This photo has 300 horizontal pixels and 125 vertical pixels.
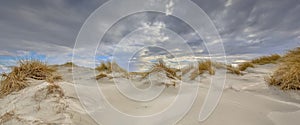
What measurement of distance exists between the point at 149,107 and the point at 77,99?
1051 mm

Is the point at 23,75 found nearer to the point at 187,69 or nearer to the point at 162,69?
the point at 162,69

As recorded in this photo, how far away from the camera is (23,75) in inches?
112

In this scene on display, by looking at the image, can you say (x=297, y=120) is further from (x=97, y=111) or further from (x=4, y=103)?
(x=4, y=103)

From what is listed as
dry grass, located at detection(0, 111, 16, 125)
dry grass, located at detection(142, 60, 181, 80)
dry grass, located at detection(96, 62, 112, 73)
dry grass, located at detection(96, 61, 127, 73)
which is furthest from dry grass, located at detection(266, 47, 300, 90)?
dry grass, located at detection(96, 62, 112, 73)

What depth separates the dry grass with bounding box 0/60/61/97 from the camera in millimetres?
2576

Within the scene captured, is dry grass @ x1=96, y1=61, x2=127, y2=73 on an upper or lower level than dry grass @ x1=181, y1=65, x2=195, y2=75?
upper

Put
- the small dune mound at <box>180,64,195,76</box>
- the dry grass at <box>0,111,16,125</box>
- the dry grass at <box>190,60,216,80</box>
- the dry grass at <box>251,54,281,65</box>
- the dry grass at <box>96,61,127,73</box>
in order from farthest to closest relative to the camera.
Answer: the dry grass at <box>251,54,281,65</box>
the dry grass at <box>96,61,127,73</box>
the small dune mound at <box>180,64,195,76</box>
the dry grass at <box>190,60,216,80</box>
the dry grass at <box>0,111,16,125</box>

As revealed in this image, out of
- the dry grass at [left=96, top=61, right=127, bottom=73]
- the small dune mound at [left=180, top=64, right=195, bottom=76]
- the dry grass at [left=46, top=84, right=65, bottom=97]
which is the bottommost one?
the dry grass at [left=46, top=84, right=65, bottom=97]

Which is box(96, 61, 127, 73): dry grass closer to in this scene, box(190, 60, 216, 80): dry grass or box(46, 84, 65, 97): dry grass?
box(190, 60, 216, 80): dry grass

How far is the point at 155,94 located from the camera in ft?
10.2

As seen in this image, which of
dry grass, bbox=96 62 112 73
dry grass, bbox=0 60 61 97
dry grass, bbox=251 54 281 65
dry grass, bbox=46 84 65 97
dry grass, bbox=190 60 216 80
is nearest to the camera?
dry grass, bbox=46 84 65 97

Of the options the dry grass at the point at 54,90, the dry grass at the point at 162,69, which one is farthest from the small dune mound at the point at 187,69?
the dry grass at the point at 54,90

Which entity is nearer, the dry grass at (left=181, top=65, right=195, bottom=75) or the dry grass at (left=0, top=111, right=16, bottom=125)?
the dry grass at (left=0, top=111, right=16, bottom=125)

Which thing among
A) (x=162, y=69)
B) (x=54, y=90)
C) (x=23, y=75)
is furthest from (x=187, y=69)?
(x=23, y=75)
